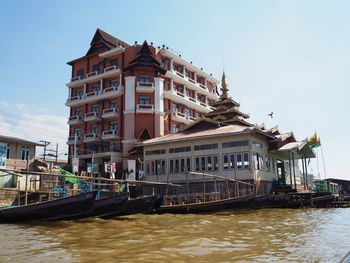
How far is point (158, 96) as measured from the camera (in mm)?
38531

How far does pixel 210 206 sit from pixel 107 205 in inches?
260

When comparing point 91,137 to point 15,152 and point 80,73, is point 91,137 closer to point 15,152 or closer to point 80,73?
point 80,73

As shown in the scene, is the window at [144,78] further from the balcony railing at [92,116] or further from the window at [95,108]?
the balcony railing at [92,116]

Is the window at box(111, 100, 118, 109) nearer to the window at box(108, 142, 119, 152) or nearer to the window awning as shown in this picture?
the window at box(108, 142, 119, 152)

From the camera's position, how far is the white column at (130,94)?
37.5 m

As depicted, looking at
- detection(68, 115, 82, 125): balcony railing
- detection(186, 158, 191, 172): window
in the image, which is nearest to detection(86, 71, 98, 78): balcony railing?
detection(68, 115, 82, 125): balcony railing

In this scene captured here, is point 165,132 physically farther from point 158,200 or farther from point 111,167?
point 158,200

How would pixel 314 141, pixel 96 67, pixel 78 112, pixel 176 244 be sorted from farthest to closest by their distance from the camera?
pixel 78 112
pixel 96 67
pixel 314 141
pixel 176 244

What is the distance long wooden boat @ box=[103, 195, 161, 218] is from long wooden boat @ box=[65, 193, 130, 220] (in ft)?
3.17

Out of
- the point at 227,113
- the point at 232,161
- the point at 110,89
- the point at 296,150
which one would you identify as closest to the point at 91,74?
the point at 110,89

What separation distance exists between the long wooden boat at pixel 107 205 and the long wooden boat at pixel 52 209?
0.98 meters

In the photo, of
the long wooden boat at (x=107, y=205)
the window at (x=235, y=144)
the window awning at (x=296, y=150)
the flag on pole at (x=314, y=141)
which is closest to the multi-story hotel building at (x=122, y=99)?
the window at (x=235, y=144)

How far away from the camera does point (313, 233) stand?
12578 mm

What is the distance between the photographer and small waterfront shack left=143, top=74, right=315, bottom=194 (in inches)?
1040
